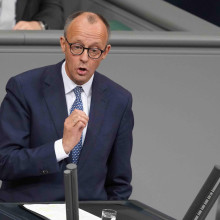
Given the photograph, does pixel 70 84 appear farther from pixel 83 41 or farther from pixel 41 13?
pixel 41 13

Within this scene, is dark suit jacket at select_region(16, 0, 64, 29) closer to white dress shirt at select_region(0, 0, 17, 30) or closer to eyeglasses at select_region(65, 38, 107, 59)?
white dress shirt at select_region(0, 0, 17, 30)

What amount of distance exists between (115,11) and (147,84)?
53 centimetres

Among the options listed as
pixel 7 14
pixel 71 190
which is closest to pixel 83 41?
pixel 71 190

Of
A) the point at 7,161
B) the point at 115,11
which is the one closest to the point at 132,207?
the point at 7,161

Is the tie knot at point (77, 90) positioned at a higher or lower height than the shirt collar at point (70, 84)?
lower

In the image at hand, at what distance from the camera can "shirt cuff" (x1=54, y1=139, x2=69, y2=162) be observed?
165cm

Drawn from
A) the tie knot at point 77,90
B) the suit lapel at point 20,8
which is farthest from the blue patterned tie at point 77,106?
the suit lapel at point 20,8

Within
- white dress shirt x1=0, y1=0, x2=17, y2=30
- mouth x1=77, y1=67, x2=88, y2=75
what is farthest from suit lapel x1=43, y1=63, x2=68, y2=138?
white dress shirt x1=0, y1=0, x2=17, y2=30

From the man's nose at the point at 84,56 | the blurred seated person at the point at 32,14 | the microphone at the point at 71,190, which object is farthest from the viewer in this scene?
the blurred seated person at the point at 32,14

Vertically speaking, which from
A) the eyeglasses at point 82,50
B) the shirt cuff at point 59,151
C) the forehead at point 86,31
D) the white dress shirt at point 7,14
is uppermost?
the white dress shirt at point 7,14

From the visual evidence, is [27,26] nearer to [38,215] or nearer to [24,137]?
[24,137]

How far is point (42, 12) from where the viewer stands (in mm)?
2525

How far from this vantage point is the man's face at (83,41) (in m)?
1.64

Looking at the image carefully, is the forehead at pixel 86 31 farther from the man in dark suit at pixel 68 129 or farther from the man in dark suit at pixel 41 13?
the man in dark suit at pixel 41 13
